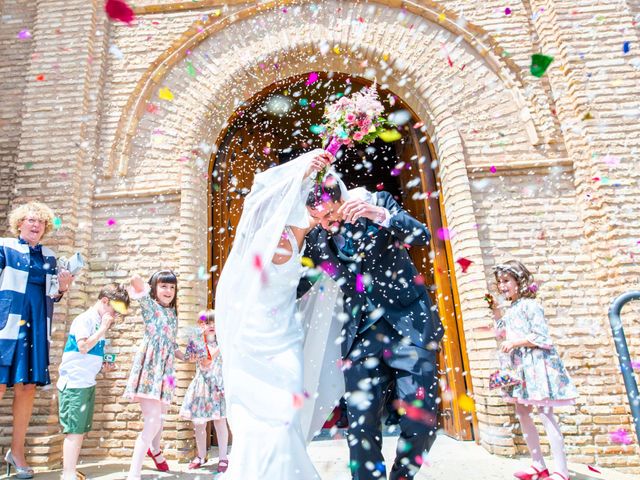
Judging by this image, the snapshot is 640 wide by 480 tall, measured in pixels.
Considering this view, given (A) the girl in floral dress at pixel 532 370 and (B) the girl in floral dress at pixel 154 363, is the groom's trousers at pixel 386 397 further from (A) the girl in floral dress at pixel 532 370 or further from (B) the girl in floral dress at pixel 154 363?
(B) the girl in floral dress at pixel 154 363

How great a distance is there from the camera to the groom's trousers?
226 cm

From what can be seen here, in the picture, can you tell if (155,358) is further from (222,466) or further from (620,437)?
(620,437)

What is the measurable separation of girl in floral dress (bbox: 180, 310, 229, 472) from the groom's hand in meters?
2.72

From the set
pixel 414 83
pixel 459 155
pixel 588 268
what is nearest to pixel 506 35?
pixel 414 83

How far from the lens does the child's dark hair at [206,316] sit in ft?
15.4

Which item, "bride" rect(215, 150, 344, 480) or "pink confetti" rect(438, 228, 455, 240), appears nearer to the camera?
"bride" rect(215, 150, 344, 480)

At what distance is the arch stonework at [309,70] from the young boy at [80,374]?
3.67ft

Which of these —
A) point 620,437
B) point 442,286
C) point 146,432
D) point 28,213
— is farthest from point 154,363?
point 620,437

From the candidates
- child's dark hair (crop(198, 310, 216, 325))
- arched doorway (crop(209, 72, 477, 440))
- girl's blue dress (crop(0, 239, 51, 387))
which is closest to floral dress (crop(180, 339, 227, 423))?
child's dark hair (crop(198, 310, 216, 325))

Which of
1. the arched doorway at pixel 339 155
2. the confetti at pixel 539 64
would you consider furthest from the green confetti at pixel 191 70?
the confetti at pixel 539 64

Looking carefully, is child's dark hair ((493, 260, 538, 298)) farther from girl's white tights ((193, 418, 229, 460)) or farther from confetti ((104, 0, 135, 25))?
confetti ((104, 0, 135, 25))

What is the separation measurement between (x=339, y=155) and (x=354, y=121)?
3808 millimetres

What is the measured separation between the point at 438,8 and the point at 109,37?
173 inches

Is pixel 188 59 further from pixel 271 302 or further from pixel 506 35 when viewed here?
pixel 271 302
